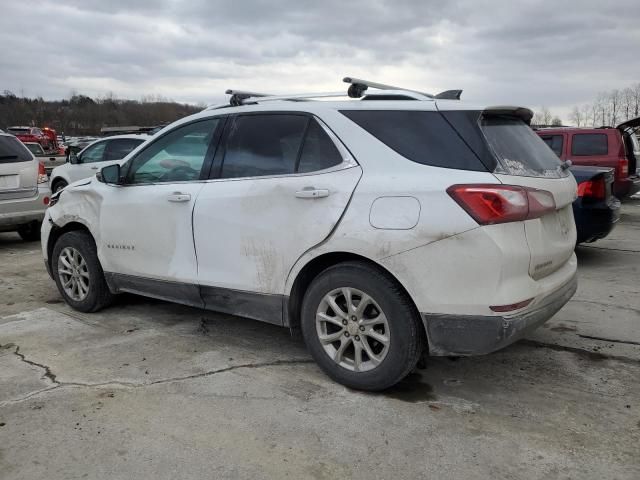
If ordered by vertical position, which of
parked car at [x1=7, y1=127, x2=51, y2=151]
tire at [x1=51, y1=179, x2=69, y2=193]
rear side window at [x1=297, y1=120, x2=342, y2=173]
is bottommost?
tire at [x1=51, y1=179, x2=69, y2=193]

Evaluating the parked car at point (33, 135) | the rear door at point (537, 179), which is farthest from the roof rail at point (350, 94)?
the parked car at point (33, 135)

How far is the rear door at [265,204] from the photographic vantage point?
336 cm

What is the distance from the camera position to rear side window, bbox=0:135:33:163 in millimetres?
7903

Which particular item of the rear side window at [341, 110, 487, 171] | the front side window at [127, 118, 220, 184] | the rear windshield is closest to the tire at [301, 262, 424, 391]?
the rear side window at [341, 110, 487, 171]

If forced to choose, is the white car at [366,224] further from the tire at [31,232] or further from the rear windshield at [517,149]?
the tire at [31,232]

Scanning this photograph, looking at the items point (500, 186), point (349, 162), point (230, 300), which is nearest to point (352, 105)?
point (349, 162)

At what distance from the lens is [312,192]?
3.35 metres

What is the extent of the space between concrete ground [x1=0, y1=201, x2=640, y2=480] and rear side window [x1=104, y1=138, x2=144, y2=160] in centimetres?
748

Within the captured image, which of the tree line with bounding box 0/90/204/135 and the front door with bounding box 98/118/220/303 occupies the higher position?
the tree line with bounding box 0/90/204/135

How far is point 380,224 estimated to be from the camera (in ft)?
10.2

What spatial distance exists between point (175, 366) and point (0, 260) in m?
4.94

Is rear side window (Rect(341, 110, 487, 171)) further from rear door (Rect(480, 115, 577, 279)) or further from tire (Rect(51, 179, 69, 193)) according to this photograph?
tire (Rect(51, 179, 69, 193))

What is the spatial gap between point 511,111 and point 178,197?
2274 mm

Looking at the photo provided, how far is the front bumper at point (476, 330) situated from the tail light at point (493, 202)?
19.8 inches
